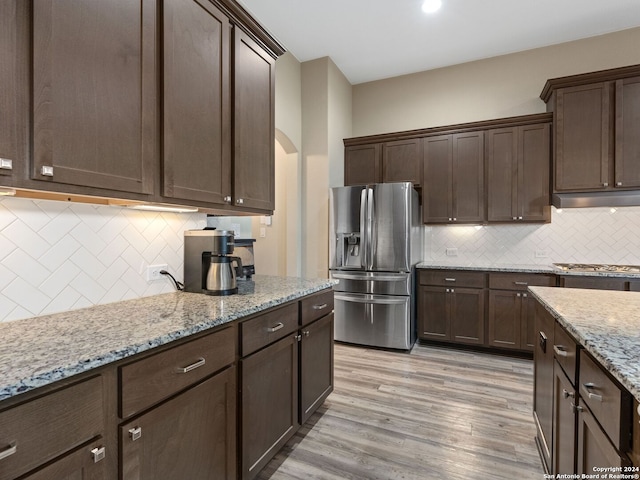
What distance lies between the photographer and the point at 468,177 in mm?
3826

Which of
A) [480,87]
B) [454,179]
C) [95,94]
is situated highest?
[480,87]

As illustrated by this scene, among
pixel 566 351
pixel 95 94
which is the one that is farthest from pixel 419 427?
pixel 95 94

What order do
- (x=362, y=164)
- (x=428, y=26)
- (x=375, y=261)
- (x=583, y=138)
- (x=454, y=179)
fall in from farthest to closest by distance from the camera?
1. (x=362, y=164)
2. (x=454, y=179)
3. (x=375, y=261)
4. (x=428, y=26)
5. (x=583, y=138)

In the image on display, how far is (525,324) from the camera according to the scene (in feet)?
11.1

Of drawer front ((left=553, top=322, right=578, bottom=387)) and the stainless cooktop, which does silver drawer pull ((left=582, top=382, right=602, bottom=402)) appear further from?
the stainless cooktop

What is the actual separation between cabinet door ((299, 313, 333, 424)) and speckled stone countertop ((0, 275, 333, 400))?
0.39m

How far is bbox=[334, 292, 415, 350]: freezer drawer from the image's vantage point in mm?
3605

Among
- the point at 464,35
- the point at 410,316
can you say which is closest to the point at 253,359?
the point at 410,316

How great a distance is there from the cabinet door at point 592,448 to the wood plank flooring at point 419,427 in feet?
2.75

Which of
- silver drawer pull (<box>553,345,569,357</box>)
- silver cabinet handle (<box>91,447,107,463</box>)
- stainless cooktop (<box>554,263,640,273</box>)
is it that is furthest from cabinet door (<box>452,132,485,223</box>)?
silver cabinet handle (<box>91,447,107,463</box>)

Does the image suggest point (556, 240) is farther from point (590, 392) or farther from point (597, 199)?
point (590, 392)

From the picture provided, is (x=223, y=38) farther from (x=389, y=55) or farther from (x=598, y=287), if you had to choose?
(x=598, y=287)

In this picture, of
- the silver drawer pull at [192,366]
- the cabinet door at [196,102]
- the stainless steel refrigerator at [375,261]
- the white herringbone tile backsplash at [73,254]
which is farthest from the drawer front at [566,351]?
the stainless steel refrigerator at [375,261]

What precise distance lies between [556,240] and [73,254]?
4403 millimetres
